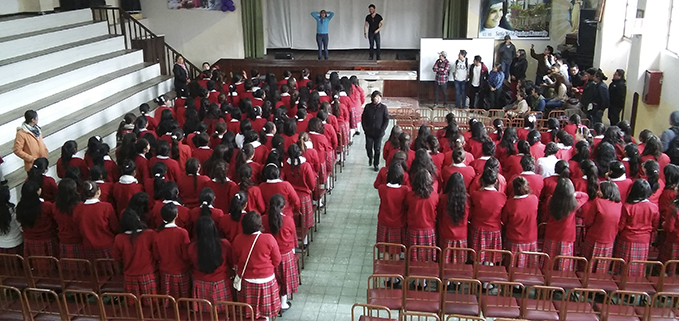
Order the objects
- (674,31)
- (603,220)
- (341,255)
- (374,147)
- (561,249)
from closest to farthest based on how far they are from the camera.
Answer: (603,220), (561,249), (341,255), (374,147), (674,31)

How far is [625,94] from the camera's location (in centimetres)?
952

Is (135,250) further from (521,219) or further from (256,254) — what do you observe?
(521,219)

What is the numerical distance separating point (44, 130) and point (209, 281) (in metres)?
5.35

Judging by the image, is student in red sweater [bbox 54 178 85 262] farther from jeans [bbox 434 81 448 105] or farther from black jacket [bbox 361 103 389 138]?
jeans [bbox 434 81 448 105]

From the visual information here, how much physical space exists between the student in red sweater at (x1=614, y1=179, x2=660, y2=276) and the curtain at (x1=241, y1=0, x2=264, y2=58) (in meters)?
11.3

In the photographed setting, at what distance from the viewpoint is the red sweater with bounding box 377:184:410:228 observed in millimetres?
5332

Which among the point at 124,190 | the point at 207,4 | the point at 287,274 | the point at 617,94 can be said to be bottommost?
the point at 287,274

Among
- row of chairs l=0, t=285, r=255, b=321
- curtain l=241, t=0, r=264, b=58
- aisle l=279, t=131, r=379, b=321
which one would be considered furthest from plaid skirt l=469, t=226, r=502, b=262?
curtain l=241, t=0, r=264, b=58

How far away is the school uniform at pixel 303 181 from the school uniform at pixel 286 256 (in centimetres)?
111

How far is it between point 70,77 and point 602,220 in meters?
8.77

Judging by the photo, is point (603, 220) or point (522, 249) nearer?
point (603, 220)

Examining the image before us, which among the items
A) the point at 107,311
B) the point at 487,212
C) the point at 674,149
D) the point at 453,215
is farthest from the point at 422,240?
the point at 674,149

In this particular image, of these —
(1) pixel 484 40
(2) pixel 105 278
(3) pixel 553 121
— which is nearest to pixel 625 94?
(3) pixel 553 121

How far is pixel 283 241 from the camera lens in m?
4.92
